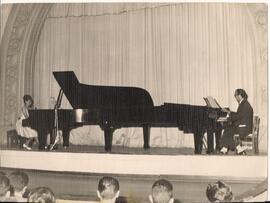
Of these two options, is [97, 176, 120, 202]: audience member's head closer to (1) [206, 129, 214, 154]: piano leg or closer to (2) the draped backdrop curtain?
(2) the draped backdrop curtain

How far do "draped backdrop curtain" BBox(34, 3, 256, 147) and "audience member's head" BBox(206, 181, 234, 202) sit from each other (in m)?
0.47

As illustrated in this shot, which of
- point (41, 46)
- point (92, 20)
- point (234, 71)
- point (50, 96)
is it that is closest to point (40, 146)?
point (50, 96)

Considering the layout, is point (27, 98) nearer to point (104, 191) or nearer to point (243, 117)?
point (104, 191)

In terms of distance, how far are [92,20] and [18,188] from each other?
1.81 m

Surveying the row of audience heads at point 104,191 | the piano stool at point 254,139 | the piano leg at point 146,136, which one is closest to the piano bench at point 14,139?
the row of audience heads at point 104,191

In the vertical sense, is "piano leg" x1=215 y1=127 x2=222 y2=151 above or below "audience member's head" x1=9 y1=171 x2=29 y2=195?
above

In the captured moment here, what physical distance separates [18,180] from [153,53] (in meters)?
1.84

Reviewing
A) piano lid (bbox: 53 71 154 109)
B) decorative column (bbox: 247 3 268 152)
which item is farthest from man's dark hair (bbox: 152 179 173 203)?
decorative column (bbox: 247 3 268 152)

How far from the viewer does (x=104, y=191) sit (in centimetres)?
422

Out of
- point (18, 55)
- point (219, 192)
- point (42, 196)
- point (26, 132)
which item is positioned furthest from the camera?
point (18, 55)

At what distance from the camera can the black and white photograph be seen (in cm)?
418

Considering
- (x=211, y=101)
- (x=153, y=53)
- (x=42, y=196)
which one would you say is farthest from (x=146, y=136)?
(x=42, y=196)

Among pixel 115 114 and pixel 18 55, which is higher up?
pixel 18 55

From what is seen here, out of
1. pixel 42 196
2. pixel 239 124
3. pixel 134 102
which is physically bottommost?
pixel 42 196
